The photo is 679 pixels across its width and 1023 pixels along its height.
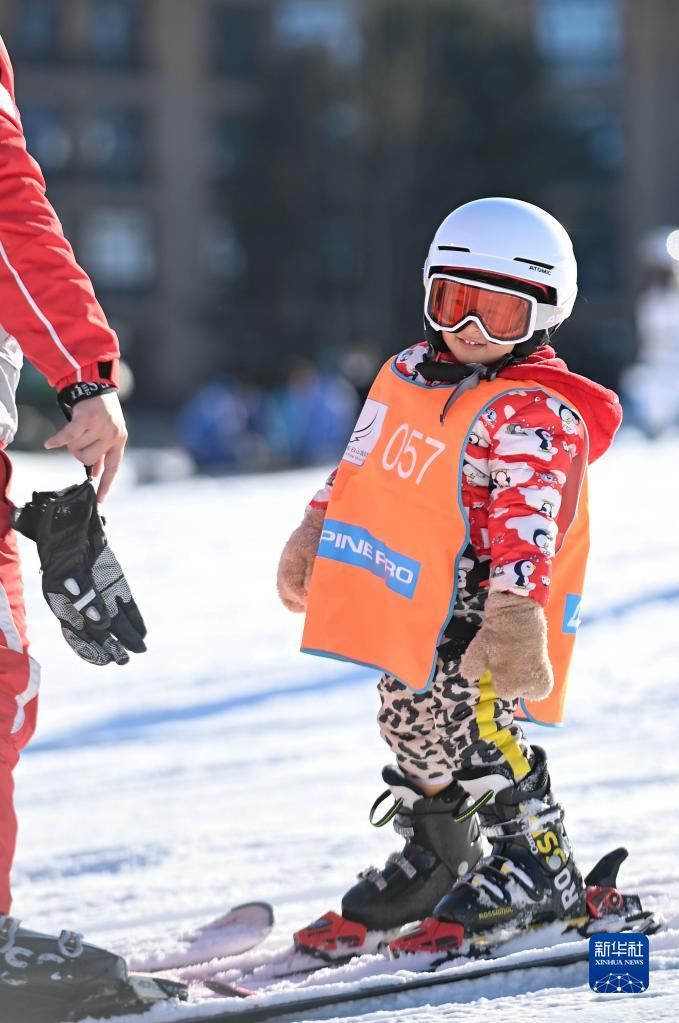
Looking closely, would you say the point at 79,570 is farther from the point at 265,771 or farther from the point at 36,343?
the point at 265,771

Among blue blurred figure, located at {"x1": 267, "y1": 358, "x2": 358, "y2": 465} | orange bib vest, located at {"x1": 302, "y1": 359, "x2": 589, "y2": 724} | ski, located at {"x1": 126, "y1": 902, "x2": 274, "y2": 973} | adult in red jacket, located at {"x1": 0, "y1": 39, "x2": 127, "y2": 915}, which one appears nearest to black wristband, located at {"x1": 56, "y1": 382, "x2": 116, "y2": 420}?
adult in red jacket, located at {"x1": 0, "y1": 39, "x2": 127, "y2": 915}

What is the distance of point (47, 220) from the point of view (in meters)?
2.49

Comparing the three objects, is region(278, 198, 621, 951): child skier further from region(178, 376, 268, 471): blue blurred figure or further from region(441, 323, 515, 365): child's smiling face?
region(178, 376, 268, 471): blue blurred figure

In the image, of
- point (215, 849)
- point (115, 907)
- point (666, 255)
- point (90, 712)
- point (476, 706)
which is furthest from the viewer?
point (666, 255)

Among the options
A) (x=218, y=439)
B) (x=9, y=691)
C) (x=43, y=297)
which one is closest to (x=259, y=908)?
(x=9, y=691)

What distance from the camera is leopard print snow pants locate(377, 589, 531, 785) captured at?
2801mm

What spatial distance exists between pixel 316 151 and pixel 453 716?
40.6m

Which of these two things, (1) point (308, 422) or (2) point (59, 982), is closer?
(2) point (59, 982)

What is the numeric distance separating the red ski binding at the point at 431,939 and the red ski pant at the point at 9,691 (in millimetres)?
742

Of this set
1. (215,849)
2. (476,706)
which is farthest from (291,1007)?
(215,849)

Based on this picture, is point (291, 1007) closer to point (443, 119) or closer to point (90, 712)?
point (90, 712)

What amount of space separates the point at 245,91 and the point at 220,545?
130 ft

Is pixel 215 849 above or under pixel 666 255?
under

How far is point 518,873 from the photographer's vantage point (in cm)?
284
